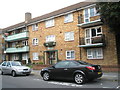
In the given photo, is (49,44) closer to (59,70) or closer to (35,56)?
(35,56)

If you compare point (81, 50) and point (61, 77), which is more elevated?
point (81, 50)

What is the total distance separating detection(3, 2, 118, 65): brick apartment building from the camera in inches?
717

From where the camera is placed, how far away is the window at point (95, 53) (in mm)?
18791

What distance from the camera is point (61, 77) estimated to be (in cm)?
1095

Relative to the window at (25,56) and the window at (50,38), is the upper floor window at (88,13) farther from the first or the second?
the window at (25,56)

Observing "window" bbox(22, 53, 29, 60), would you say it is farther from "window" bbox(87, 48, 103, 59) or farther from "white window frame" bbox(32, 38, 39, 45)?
"window" bbox(87, 48, 103, 59)

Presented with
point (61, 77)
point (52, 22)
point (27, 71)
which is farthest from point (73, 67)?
point (52, 22)

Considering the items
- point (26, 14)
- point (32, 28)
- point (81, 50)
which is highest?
point (26, 14)

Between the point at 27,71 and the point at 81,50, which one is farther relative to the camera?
the point at 81,50

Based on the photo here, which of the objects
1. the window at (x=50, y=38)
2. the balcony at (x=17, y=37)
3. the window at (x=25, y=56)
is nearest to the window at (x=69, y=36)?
the window at (x=50, y=38)

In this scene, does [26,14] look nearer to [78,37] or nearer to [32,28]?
[32,28]

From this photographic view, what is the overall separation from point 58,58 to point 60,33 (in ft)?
12.5

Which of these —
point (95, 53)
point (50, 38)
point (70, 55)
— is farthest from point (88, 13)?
point (50, 38)

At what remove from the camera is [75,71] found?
10273mm
